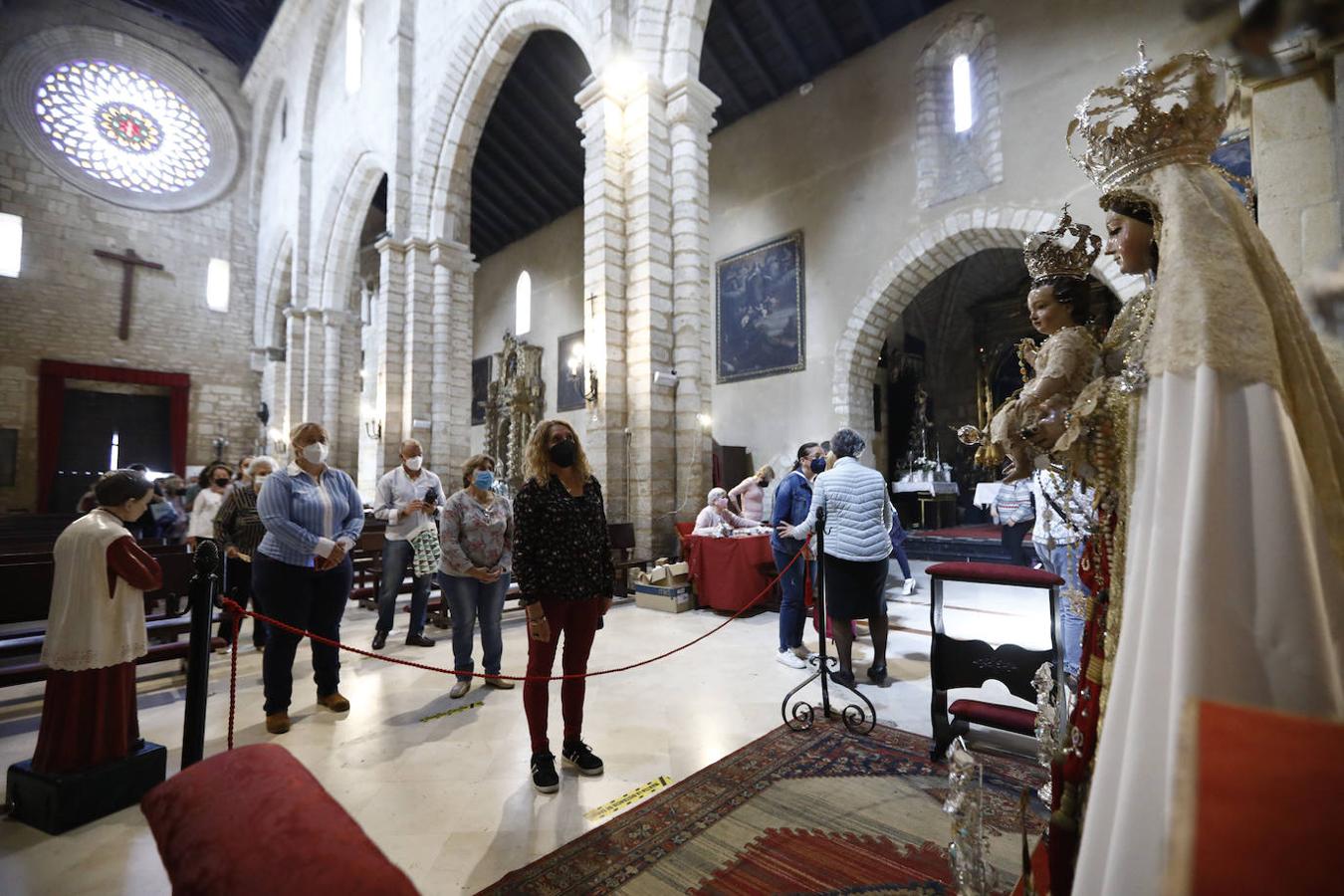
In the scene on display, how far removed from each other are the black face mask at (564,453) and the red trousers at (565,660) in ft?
2.10

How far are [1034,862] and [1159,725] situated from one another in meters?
0.98

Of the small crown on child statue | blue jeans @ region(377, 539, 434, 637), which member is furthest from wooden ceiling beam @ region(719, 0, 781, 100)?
the small crown on child statue

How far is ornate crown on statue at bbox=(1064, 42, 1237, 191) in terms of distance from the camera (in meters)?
1.19

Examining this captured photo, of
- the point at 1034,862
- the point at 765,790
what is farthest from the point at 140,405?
the point at 1034,862

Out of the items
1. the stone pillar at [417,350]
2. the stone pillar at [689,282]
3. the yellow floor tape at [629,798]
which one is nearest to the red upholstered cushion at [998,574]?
the yellow floor tape at [629,798]

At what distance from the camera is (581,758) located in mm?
2836

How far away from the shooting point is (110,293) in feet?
53.0

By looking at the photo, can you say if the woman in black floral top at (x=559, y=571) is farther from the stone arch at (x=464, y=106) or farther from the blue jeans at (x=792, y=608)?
the stone arch at (x=464, y=106)

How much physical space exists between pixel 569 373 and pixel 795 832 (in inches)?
562

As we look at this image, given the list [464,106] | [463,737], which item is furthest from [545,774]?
[464,106]

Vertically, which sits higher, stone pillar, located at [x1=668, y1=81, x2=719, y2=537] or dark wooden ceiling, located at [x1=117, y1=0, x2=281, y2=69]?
dark wooden ceiling, located at [x1=117, y1=0, x2=281, y2=69]

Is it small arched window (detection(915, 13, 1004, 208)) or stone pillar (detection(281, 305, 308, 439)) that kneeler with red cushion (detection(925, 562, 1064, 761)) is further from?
stone pillar (detection(281, 305, 308, 439))

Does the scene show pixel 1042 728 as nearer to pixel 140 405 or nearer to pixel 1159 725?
pixel 1159 725

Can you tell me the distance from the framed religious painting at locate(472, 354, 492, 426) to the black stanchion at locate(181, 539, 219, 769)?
54.8 feet
